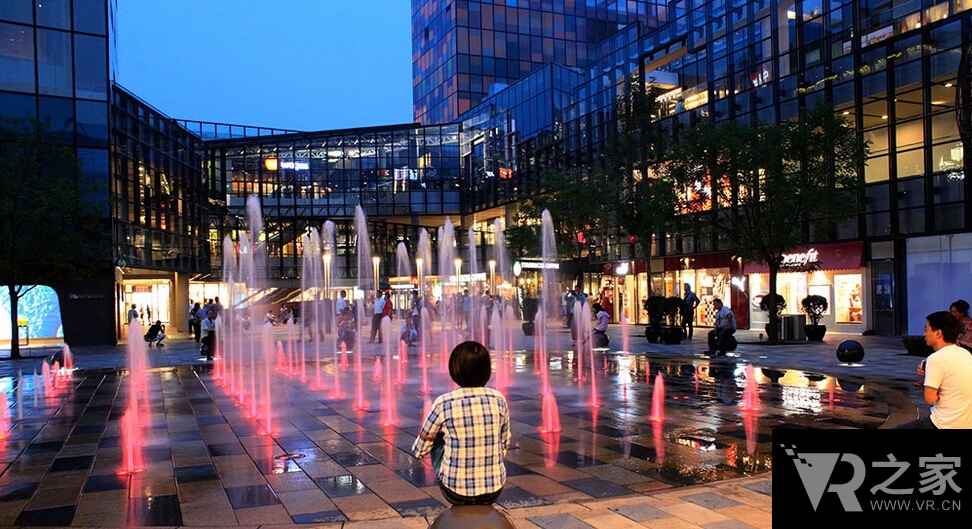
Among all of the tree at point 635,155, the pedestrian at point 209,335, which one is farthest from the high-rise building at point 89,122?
the tree at point 635,155

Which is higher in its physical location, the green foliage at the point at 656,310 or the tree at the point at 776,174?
the tree at the point at 776,174

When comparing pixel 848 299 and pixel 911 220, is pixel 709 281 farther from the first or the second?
pixel 911 220

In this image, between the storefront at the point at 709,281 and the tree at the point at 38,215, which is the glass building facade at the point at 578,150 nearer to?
the storefront at the point at 709,281

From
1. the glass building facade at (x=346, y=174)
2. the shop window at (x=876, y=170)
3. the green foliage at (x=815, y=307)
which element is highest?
the glass building facade at (x=346, y=174)

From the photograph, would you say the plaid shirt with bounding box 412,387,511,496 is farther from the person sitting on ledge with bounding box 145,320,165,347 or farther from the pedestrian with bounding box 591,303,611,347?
the person sitting on ledge with bounding box 145,320,165,347

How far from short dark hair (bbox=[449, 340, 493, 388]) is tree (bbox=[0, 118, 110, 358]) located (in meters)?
24.0

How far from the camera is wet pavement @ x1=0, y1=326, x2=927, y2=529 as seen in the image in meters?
6.43

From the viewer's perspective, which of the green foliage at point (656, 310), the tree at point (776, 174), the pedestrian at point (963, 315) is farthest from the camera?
the green foliage at point (656, 310)

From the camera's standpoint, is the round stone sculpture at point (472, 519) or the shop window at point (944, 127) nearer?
the round stone sculpture at point (472, 519)

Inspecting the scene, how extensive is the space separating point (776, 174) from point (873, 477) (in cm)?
2277

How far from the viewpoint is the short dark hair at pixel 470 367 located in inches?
154

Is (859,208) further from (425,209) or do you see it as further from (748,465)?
(425,209)

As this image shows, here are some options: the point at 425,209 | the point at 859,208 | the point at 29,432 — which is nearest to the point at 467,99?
the point at 425,209

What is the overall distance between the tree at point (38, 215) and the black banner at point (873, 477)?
25.8m
